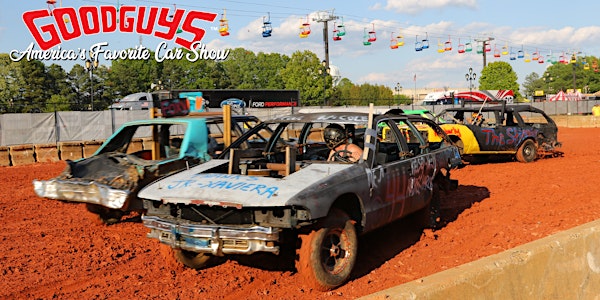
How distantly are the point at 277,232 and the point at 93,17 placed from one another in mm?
24976

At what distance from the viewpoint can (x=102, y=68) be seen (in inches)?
3073

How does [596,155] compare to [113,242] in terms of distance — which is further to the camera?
[596,155]

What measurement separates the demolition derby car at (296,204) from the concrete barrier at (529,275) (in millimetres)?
1661

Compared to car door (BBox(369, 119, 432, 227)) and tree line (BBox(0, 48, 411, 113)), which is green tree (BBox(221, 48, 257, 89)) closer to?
tree line (BBox(0, 48, 411, 113))

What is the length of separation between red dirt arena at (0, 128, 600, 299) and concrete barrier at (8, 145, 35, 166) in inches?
298

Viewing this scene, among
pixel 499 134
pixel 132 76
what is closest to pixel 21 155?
pixel 499 134

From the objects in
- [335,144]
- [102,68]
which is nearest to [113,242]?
[335,144]

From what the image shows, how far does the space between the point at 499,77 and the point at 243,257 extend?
102755 mm

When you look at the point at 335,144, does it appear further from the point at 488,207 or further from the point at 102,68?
the point at 102,68

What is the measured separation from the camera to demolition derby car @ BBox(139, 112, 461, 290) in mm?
4750

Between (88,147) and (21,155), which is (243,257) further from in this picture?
(21,155)

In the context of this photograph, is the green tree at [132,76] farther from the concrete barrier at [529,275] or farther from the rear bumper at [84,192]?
the concrete barrier at [529,275]

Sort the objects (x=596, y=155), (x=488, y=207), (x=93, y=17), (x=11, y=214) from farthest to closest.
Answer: (x=93, y=17) → (x=596, y=155) → (x=11, y=214) → (x=488, y=207)

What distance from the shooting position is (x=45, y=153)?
1780 centimetres
